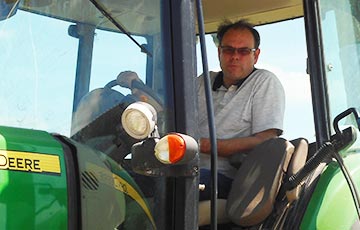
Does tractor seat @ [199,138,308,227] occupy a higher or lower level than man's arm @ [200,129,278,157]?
lower

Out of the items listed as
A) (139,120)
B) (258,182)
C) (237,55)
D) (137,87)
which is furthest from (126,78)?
(237,55)

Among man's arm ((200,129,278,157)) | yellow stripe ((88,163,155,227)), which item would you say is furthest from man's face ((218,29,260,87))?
yellow stripe ((88,163,155,227))

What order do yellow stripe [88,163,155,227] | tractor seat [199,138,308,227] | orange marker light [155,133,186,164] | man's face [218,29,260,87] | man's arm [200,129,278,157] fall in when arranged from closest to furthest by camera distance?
1. orange marker light [155,133,186,164]
2. yellow stripe [88,163,155,227]
3. tractor seat [199,138,308,227]
4. man's arm [200,129,278,157]
5. man's face [218,29,260,87]

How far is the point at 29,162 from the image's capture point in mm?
2424

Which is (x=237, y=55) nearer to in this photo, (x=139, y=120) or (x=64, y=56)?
(x=64, y=56)

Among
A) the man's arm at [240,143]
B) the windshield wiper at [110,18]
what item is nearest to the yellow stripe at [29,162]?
the windshield wiper at [110,18]

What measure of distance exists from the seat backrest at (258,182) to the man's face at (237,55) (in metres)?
0.63

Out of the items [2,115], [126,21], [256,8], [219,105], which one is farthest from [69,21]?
[256,8]

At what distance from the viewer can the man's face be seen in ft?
12.0

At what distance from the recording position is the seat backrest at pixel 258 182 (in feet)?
9.70

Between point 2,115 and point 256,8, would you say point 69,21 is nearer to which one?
point 2,115

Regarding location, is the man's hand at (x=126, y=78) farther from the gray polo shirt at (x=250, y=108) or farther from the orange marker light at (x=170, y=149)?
the gray polo shirt at (x=250, y=108)

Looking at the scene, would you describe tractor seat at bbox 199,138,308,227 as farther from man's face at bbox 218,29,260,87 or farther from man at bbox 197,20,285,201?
man's face at bbox 218,29,260,87

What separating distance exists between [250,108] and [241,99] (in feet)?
0.29
